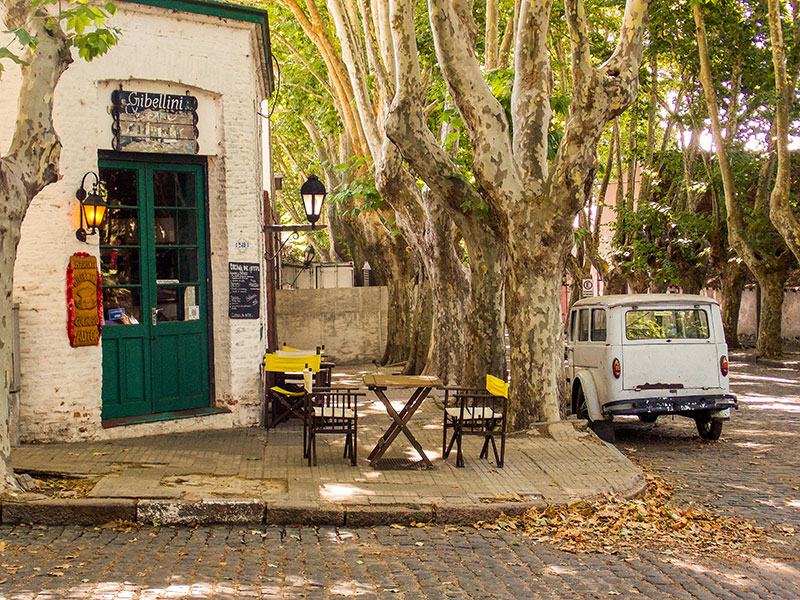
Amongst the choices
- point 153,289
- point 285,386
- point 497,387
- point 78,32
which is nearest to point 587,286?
point 285,386

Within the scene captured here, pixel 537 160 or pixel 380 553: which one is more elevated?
pixel 537 160

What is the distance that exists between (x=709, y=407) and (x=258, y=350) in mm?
5791

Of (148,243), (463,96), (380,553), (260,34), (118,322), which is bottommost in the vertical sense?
(380,553)

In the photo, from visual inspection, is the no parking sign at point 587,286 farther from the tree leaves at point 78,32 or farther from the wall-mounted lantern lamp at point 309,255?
the tree leaves at point 78,32

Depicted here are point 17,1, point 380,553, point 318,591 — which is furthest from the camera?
point 17,1

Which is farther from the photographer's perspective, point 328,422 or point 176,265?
point 176,265

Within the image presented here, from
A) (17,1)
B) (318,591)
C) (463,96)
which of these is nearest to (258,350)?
(463,96)

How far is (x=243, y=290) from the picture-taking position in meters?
11.5

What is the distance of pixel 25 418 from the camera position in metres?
9.98

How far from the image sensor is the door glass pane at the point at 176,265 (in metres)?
11.1

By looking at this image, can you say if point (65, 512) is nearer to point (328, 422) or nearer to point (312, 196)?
point (328, 422)

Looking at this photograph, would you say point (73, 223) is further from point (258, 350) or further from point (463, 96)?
point (463, 96)

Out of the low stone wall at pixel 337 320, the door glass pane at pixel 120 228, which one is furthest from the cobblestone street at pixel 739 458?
the low stone wall at pixel 337 320

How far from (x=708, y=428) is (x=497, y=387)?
4.30 meters
